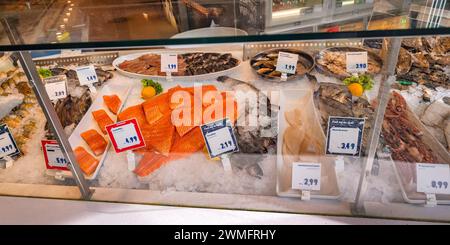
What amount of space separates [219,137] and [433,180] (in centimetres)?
73

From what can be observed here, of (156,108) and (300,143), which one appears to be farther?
(156,108)

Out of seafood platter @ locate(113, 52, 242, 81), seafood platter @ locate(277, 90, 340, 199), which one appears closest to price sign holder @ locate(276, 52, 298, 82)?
seafood platter @ locate(277, 90, 340, 199)

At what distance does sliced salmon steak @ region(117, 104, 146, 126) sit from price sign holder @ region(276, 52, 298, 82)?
75 cm

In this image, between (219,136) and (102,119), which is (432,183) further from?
(102,119)

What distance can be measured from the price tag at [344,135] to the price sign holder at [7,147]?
1275 millimetres

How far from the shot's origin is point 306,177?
98cm

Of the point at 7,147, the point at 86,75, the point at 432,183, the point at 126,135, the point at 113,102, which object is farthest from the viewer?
the point at 86,75

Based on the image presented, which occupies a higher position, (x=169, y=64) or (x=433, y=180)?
(x=169, y=64)

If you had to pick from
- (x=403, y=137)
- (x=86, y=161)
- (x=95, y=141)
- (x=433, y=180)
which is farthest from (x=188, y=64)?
(x=433, y=180)

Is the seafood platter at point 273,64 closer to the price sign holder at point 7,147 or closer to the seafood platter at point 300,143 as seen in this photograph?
the seafood platter at point 300,143

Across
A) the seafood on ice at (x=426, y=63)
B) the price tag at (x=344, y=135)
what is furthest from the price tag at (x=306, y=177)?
the seafood on ice at (x=426, y=63)

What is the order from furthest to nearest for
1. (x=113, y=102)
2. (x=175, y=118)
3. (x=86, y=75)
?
(x=86, y=75)
(x=113, y=102)
(x=175, y=118)

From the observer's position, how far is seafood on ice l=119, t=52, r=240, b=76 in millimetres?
1635
